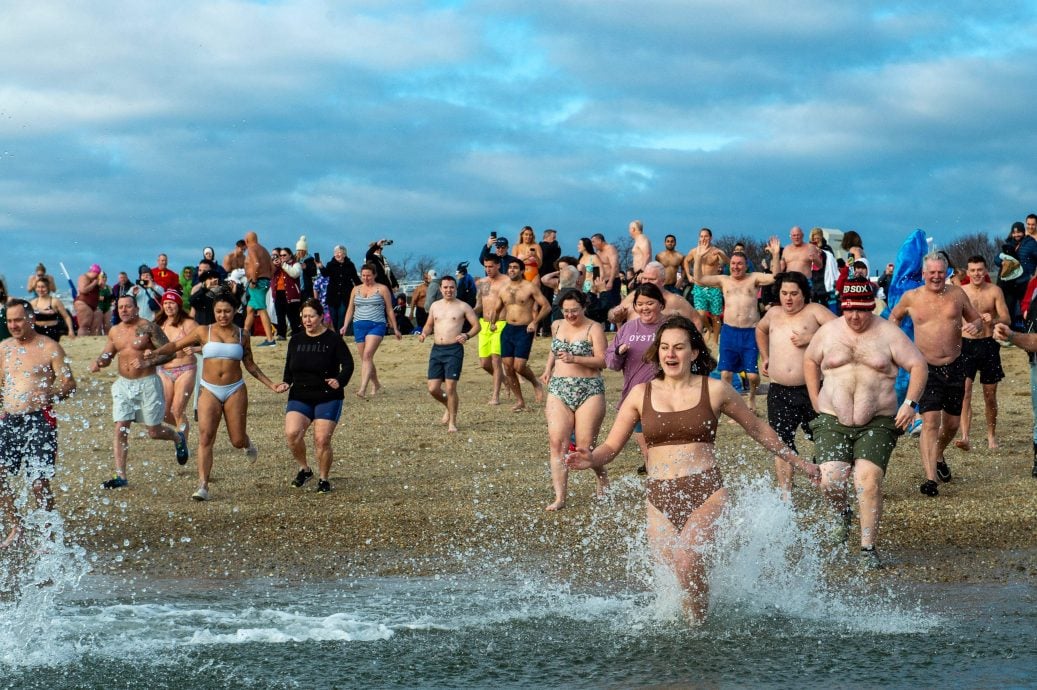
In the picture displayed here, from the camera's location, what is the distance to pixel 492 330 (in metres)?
16.5

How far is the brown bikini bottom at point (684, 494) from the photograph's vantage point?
6.34 meters

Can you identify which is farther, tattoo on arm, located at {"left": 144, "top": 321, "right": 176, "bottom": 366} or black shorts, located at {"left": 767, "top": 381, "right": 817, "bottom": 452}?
tattoo on arm, located at {"left": 144, "top": 321, "right": 176, "bottom": 366}

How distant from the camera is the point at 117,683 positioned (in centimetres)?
564

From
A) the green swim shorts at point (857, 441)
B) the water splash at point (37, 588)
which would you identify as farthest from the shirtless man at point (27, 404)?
the green swim shorts at point (857, 441)

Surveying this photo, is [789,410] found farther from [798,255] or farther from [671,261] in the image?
[671,261]

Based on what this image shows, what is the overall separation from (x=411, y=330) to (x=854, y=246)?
1129 cm

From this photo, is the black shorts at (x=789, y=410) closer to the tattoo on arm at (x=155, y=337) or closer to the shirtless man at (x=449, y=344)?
the tattoo on arm at (x=155, y=337)

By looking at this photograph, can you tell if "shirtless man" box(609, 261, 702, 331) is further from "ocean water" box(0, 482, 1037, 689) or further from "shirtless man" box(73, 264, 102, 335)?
"shirtless man" box(73, 264, 102, 335)

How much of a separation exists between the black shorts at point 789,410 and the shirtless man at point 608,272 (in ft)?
34.9

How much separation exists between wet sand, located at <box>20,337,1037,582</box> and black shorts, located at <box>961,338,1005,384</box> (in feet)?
2.63

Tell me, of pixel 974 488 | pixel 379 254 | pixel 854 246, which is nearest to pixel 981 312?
pixel 974 488

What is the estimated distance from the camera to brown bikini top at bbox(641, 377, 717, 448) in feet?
21.1

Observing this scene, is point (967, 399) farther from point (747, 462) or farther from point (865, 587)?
point (865, 587)

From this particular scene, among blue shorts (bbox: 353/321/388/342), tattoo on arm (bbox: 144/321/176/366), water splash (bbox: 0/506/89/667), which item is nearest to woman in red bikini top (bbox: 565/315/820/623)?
water splash (bbox: 0/506/89/667)
